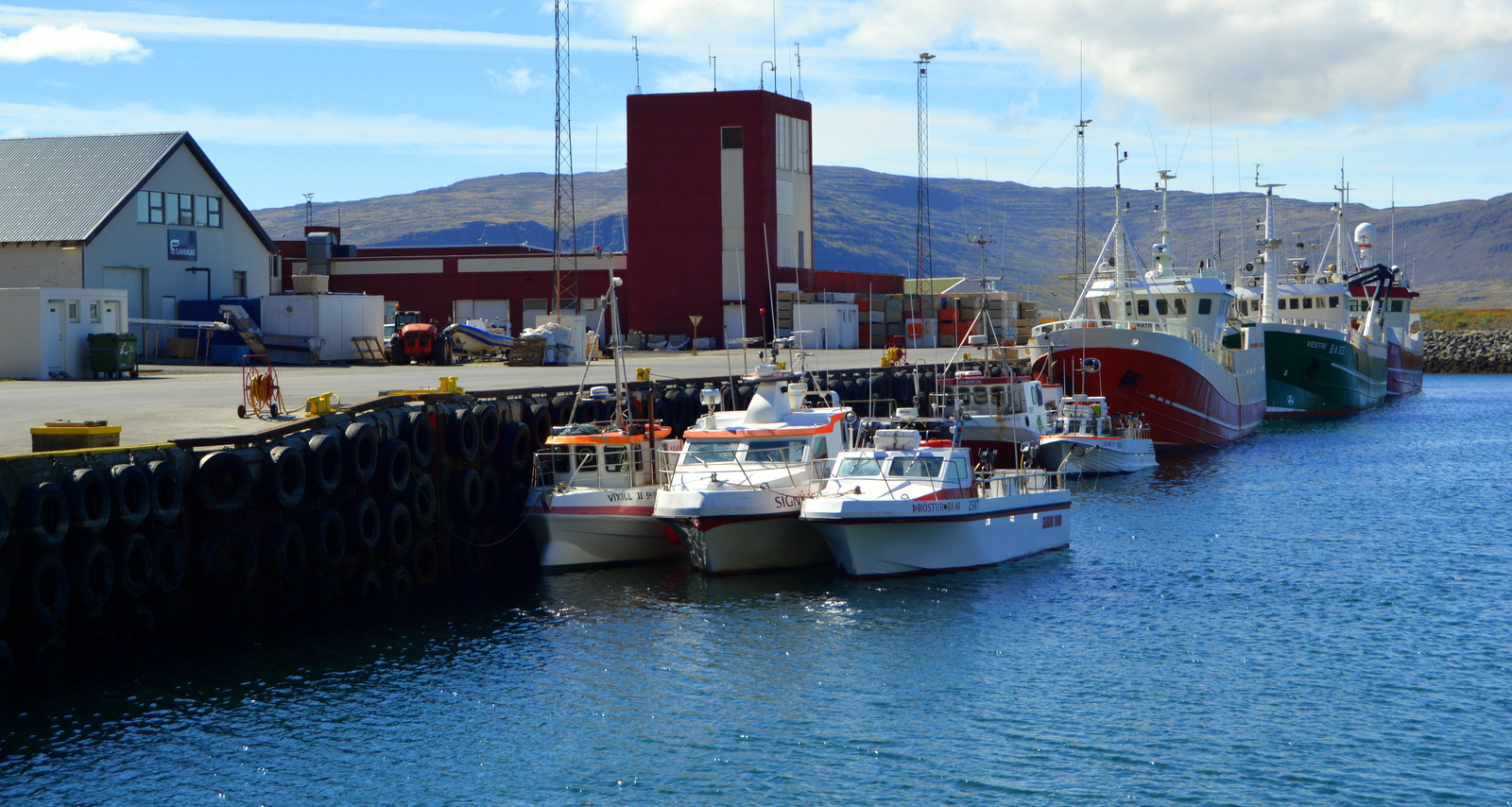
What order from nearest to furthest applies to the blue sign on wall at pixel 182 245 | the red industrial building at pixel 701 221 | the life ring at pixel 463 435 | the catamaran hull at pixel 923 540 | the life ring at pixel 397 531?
the life ring at pixel 397 531, the catamaran hull at pixel 923 540, the life ring at pixel 463 435, the blue sign on wall at pixel 182 245, the red industrial building at pixel 701 221

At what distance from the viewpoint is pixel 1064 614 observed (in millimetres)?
23422

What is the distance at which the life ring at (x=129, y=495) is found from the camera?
19.2 m

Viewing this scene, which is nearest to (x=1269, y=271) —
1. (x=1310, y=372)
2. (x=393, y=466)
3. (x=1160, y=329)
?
(x=1310, y=372)

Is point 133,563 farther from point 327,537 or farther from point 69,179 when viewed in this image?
point 69,179

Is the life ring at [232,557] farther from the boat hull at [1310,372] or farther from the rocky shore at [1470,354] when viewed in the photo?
the rocky shore at [1470,354]

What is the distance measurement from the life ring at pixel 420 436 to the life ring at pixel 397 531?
50.3 inches

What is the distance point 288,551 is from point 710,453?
8.66 meters

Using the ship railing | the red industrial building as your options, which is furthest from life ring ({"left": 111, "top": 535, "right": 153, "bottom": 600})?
the red industrial building

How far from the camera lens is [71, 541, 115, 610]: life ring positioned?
1858 centimetres

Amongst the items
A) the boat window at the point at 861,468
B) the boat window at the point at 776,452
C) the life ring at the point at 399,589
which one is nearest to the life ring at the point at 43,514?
the life ring at the point at 399,589

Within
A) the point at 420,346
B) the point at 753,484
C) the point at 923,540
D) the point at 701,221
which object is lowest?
the point at 923,540

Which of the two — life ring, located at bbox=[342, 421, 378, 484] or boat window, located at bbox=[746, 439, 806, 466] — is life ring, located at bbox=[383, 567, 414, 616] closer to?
life ring, located at bbox=[342, 421, 378, 484]

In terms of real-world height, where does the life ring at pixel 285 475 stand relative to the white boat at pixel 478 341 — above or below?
→ below

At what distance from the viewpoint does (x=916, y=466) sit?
1032 inches
